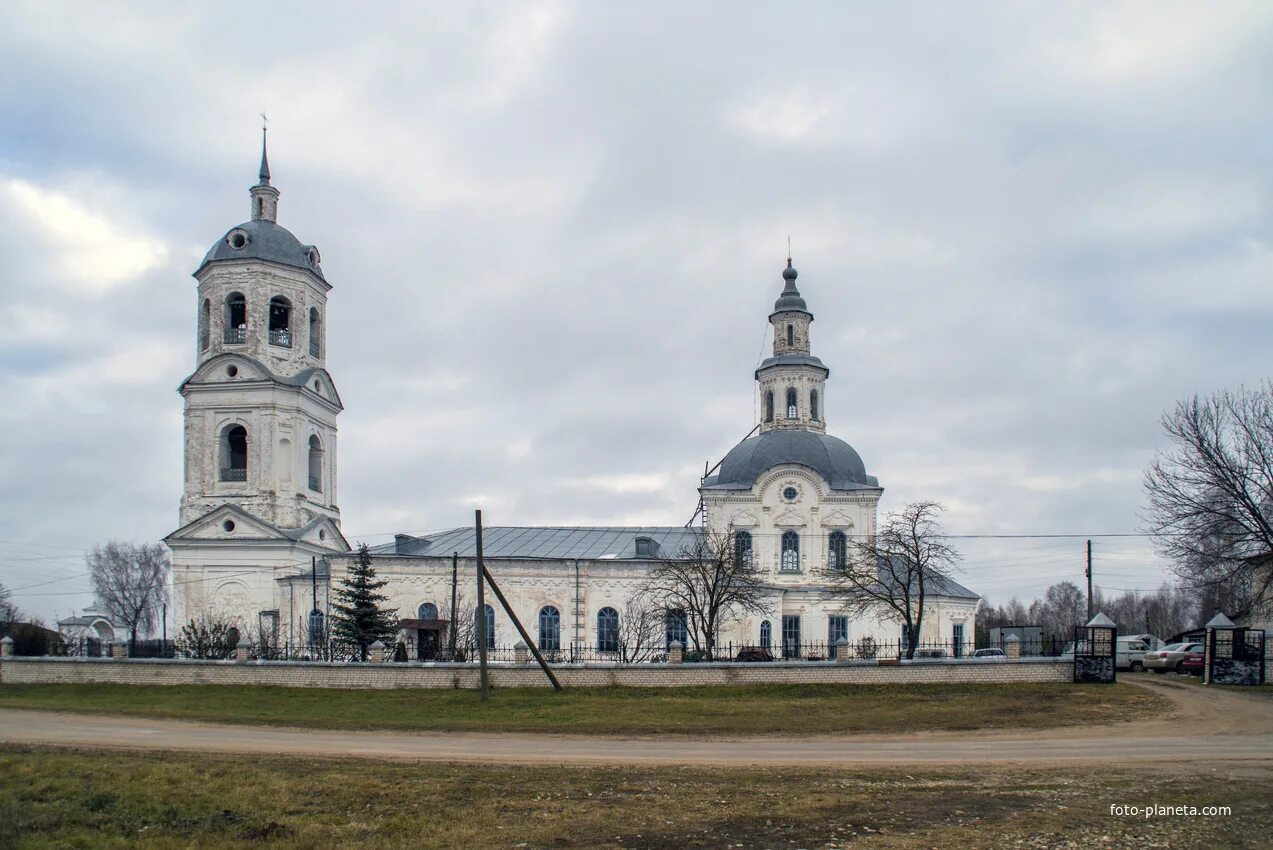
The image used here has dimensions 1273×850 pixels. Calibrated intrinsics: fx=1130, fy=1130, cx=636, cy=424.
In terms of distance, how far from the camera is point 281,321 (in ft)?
148

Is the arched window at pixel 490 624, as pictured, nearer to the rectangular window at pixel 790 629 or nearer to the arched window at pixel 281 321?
the rectangular window at pixel 790 629

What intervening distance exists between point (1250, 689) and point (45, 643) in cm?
4975

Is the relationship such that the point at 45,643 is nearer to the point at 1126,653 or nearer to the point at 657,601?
the point at 657,601

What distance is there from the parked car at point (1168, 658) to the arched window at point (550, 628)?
22.1 metres

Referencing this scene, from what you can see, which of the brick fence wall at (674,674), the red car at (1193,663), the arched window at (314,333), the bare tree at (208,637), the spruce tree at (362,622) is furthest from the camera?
the arched window at (314,333)

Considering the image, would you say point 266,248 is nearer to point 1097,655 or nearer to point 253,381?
point 253,381

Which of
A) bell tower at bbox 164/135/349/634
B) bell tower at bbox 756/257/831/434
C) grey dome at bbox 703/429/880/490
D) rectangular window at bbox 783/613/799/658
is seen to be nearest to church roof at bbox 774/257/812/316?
bell tower at bbox 756/257/831/434

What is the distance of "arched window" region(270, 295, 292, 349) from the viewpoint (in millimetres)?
44562

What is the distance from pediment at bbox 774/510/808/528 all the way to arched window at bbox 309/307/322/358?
2040 centimetres

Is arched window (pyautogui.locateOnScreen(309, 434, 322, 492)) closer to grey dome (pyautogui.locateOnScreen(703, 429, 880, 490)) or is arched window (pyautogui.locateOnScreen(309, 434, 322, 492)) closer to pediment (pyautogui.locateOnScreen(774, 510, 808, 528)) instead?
grey dome (pyautogui.locateOnScreen(703, 429, 880, 490))

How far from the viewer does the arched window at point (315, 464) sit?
153 feet

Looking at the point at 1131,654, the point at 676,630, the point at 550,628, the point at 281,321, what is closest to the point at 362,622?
the point at 550,628

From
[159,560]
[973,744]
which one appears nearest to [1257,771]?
[973,744]

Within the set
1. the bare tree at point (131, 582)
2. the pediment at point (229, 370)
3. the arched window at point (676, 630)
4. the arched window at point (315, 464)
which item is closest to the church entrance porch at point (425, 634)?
the arched window at point (315, 464)
